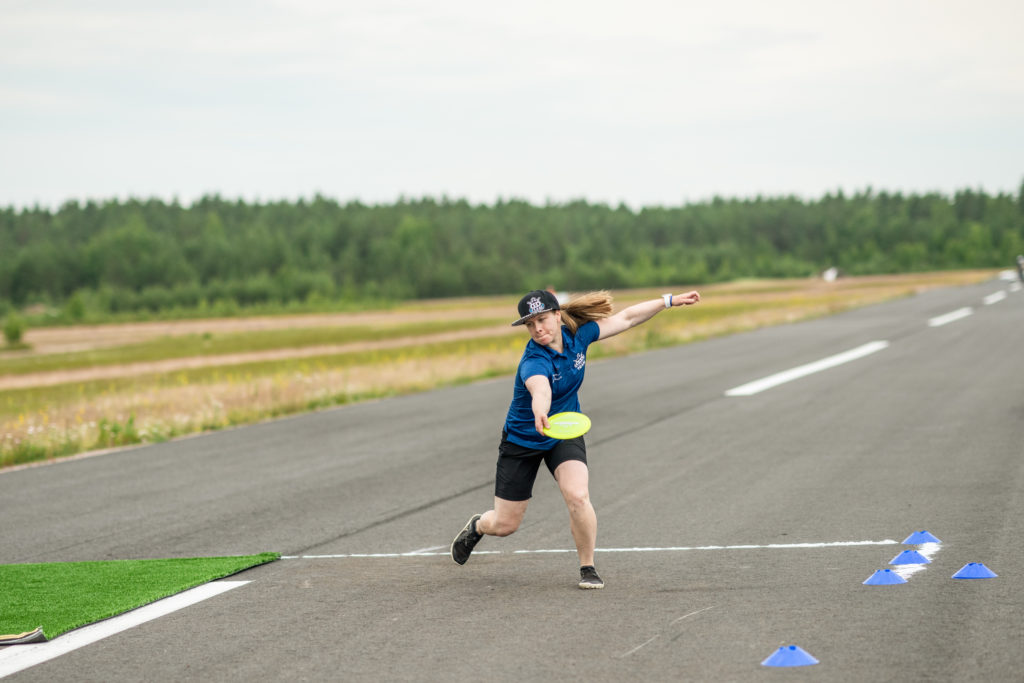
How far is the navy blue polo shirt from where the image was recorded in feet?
20.8

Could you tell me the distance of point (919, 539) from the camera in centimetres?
722

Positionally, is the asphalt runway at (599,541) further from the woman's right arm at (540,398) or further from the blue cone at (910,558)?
the woman's right arm at (540,398)

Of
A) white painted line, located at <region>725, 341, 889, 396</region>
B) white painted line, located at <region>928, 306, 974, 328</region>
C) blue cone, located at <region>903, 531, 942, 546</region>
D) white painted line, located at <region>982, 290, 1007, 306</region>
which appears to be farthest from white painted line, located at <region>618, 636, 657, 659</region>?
white painted line, located at <region>982, 290, 1007, 306</region>

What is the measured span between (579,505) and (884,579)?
170cm

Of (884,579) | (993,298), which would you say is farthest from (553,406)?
(993,298)

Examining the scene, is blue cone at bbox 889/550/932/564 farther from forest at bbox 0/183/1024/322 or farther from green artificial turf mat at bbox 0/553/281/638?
forest at bbox 0/183/1024/322

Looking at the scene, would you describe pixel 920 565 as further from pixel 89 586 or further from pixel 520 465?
pixel 89 586

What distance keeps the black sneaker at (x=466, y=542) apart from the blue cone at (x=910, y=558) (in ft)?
8.13

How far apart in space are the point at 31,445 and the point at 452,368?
12.1 m

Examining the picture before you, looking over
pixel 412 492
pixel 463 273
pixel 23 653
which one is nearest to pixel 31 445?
pixel 412 492

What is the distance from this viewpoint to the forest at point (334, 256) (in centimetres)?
14300

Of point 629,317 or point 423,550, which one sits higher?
point 629,317

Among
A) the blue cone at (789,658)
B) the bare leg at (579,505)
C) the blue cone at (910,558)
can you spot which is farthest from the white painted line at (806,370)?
the blue cone at (789,658)

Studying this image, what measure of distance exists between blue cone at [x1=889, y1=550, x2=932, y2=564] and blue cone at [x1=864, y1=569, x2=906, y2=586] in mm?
435
